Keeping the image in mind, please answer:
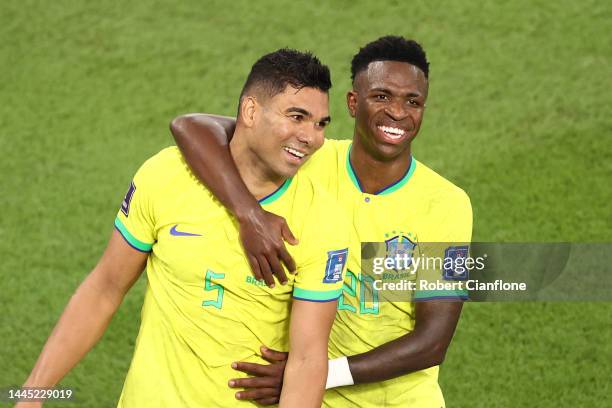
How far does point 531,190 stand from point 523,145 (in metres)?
0.57

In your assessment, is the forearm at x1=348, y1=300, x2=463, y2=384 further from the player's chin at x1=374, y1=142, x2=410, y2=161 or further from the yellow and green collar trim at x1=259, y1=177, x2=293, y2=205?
the yellow and green collar trim at x1=259, y1=177, x2=293, y2=205

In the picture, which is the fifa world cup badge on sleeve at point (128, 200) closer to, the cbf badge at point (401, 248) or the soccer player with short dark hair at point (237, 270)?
the soccer player with short dark hair at point (237, 270)

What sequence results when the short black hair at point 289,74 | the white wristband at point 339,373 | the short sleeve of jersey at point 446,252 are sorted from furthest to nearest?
1. the short sleeve of jersey at point 446,252
2. the white wristband at point 339,373
3. the short black hair at point 289,74

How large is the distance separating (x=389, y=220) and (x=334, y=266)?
62cm

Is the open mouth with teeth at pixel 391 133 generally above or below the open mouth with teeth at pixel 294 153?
above

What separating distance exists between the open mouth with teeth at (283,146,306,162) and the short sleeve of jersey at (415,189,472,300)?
2.35 ft

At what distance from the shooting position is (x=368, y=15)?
9.15 metres

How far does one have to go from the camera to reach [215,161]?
347cm

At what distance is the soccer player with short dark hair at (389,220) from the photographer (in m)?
3.80

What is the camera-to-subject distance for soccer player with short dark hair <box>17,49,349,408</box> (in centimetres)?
333

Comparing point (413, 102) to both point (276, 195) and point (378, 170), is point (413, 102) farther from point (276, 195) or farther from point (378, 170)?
point (276, 195)

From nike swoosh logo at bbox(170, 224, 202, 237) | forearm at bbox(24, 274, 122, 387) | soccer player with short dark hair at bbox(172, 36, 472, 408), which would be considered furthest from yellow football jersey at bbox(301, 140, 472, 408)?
forearm at bbox(24, 274, 122, 387)

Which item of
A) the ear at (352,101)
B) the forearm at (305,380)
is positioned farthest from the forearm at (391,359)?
the ear at (352,101)

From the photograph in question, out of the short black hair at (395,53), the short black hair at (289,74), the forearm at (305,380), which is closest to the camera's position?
the forearm at (305,380)
